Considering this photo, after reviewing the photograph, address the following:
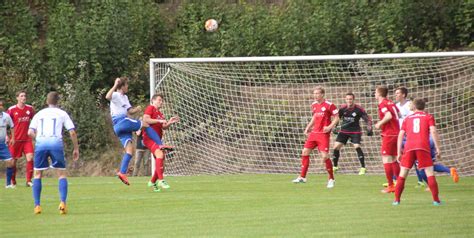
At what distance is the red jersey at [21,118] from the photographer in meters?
19.9

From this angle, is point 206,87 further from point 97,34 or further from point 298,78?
point 97,34

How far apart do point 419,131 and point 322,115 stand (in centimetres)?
443

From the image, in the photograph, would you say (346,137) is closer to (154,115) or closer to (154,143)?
(154,115)

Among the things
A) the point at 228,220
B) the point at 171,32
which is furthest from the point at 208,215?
the point at 171,32

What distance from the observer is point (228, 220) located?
1222 cm

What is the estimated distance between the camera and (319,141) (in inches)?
698

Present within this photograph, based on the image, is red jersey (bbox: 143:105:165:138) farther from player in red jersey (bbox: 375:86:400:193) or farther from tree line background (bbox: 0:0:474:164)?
tree line background (bbox: 0:0:474:164)

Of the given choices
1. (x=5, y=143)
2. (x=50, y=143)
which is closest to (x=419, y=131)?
(x=50, y=143)

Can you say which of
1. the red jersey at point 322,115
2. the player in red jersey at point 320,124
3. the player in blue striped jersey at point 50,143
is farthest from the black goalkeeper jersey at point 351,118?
the player in blue striped jersey at point 50,143

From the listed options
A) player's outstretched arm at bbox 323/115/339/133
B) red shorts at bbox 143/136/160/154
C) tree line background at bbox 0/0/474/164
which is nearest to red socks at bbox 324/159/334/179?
player's outstretched arm at bbox 323/115/339/133

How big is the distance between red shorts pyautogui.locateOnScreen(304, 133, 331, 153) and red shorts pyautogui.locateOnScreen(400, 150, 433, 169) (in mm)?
4021

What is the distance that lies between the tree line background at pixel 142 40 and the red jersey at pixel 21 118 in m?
6.59

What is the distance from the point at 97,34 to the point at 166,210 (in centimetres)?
1513

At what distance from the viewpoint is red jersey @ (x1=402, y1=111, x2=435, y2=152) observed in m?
13.5
